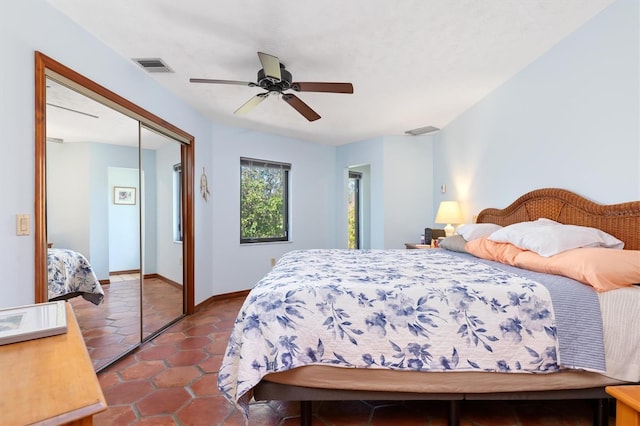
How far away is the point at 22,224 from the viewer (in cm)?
165

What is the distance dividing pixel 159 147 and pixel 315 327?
2.64 m

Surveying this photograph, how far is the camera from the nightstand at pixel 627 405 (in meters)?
0.93

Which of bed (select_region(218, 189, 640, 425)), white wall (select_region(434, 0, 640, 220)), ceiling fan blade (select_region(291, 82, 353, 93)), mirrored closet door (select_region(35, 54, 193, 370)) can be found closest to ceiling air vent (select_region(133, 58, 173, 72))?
mirrored closet door (select_region(35, 54, 193, 370))

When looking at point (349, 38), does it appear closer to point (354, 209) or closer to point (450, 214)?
point (450, 214)

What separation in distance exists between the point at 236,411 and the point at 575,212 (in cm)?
262

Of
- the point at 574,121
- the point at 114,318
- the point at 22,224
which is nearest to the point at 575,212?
the point at 574,121

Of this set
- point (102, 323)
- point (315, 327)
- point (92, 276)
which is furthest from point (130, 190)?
point (315, 327)

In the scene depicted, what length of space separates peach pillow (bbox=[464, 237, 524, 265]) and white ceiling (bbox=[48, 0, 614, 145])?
4.95ft

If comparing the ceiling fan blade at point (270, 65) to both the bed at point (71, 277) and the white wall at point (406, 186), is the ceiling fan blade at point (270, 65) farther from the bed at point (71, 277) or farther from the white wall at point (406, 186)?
the white wall at point (406, 186)

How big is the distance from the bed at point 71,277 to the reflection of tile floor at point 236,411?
0.63 m

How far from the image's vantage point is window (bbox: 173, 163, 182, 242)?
11.5 feet

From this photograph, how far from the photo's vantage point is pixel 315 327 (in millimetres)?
1508

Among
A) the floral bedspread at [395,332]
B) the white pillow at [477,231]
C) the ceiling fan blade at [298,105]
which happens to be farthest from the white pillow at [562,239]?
the ceiling fan blade at [298,105]

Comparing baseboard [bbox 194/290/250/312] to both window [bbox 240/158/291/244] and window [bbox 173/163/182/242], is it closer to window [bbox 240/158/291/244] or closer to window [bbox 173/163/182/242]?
window [bbox 240/158/291/244]
